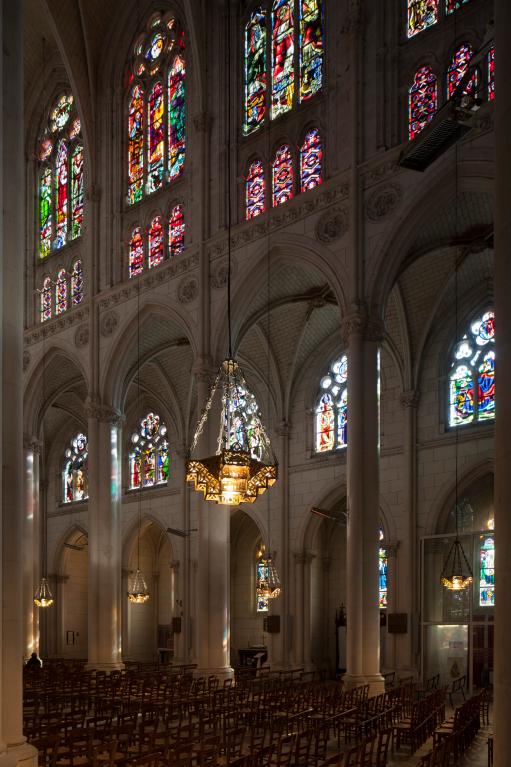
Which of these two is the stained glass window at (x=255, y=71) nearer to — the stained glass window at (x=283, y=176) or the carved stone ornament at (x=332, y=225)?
the stained glass window at (x=283, y=176)

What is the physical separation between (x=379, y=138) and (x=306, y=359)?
11.4 meters

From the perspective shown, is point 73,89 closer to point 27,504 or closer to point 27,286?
point 27,286

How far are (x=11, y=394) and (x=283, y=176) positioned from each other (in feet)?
46.8

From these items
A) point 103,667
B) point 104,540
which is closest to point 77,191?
point 104,540

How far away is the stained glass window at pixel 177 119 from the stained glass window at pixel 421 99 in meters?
8.65

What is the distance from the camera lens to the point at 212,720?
1406 centimetres

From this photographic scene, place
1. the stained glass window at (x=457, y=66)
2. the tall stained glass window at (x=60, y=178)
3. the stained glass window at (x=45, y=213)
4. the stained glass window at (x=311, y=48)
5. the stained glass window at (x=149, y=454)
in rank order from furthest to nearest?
the stained glass window at (x=149, y=454) → the stained glass window at (x=45, y=213) → the tall stained glass window at (x=60, y=178) → the stained glass window at (x=311, y=48) → the stained glass window at (x=457, y=66)

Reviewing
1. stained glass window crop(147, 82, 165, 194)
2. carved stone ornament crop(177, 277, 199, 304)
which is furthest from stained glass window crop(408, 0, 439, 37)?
stained glass window crop(147, 82, 165, 194)

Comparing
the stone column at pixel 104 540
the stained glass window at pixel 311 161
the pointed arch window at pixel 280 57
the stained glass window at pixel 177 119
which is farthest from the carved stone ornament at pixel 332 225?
the stone column at pixel 104 540

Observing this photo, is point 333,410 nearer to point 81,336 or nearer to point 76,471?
point 81,336

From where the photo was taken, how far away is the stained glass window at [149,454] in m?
37.4

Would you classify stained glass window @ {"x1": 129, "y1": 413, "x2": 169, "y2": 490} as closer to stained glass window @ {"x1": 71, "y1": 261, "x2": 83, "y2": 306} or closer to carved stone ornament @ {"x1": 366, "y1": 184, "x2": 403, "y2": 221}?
stained glass window @ {"x1": 71, "y1": 261, "x2": 83, "y2": 306}

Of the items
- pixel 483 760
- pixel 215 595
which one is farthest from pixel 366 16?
pixel 483 760

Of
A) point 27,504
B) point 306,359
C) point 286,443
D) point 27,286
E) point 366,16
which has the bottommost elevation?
point 27,504
